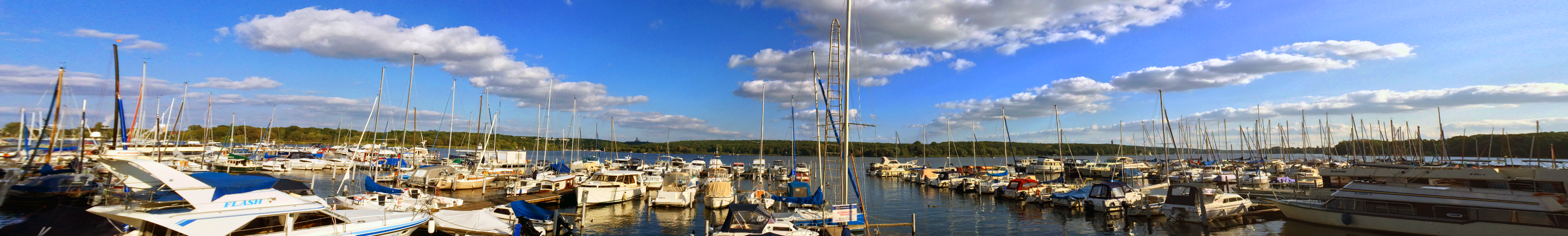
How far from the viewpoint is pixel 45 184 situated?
2359cm

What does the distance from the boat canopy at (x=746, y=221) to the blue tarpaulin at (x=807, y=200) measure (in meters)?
8.28

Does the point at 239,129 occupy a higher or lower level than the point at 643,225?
higher

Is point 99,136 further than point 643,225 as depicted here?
No

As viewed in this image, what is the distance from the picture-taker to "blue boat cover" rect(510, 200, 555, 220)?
19.9 meters

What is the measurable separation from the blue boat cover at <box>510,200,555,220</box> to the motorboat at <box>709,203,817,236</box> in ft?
19.2

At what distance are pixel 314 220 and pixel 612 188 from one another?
16182 mm

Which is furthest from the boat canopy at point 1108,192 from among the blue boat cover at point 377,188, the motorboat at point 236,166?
the motorboat at point 236,166

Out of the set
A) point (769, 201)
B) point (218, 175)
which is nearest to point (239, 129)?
point (218, 175)

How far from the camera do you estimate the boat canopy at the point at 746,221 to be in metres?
18.0

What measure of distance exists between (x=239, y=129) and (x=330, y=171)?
68360mm

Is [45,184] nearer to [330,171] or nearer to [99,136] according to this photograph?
[99,136]

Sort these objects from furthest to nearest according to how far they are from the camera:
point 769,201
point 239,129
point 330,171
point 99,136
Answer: point 239,129 < point 330,171 < point 769,201 < point 99,136

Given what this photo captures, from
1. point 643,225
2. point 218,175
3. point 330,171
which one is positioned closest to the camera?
point 218,175

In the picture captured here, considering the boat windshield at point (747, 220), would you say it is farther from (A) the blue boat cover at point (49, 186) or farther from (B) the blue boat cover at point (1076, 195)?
(A) the blue boat cover at point (49, 186)
